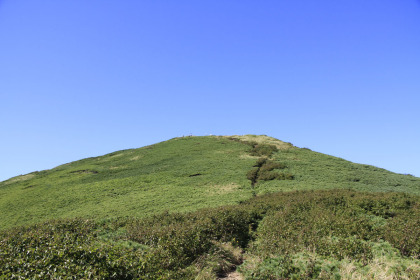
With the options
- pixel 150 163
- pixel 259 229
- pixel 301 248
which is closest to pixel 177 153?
pixel 150 163

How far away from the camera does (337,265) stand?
11500mm

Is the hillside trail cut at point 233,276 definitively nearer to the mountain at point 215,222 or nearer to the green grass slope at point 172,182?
the mountain at point 215,222

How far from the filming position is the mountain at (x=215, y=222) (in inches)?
448

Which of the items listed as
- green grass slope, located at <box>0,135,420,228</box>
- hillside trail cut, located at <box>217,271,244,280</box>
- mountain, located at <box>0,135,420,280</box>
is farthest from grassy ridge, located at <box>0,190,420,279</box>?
green grass slope, located at <box>0,135,420,228</box>

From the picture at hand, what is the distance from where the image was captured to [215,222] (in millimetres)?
19062

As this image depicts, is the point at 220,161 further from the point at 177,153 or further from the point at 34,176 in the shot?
the point at 34,176

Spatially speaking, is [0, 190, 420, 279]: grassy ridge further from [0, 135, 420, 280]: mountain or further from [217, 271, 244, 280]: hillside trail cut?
[217, 271, 244, 280]: hillside trail cut

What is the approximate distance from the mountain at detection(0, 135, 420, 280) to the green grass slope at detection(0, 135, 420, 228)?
0.83 ft

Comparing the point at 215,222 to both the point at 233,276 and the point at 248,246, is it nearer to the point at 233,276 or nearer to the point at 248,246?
the point at 248,246

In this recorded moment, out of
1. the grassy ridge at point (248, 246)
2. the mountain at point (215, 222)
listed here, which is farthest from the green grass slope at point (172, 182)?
the grassy ridge at point (248, 246)

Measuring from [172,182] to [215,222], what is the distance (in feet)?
82.3

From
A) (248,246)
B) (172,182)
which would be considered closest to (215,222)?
(248,246)

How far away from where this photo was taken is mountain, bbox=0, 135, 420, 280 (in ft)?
37.3

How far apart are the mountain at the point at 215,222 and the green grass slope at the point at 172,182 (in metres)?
0.25
